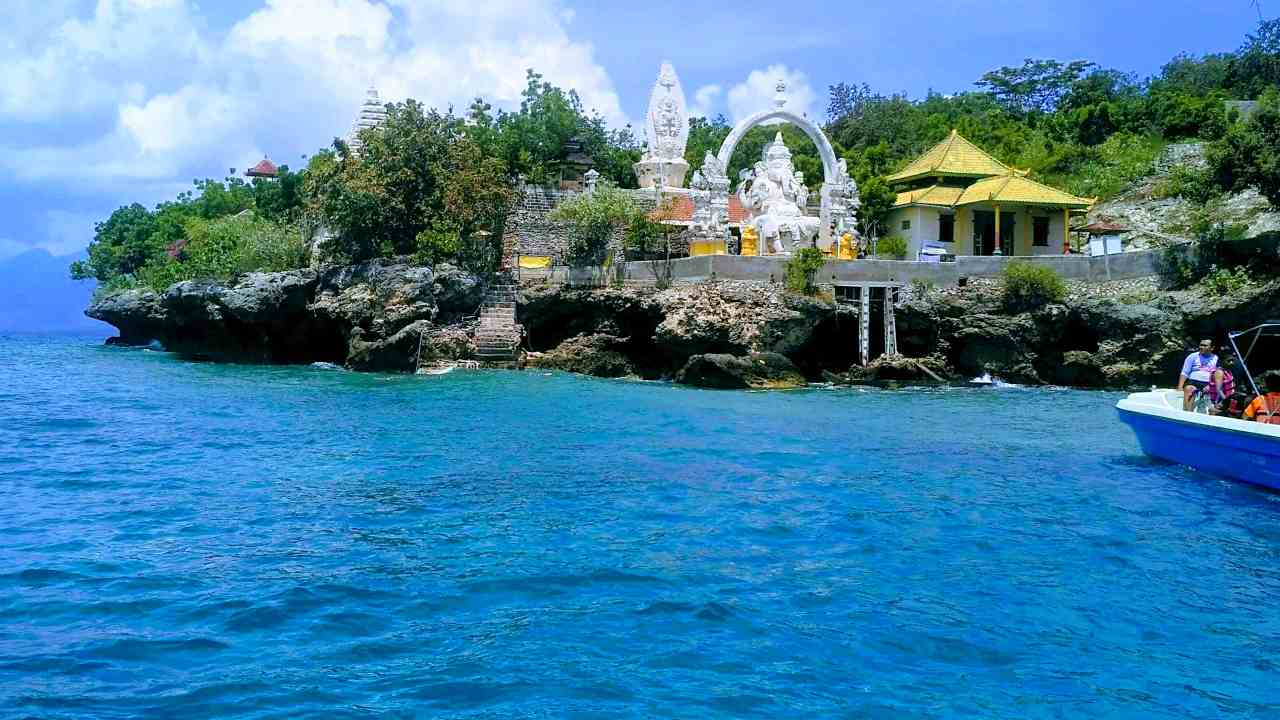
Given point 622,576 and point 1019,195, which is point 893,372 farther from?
point 622,576

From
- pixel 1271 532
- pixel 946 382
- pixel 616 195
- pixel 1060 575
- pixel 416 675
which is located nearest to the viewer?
pixel 416 675

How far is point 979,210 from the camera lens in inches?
1329

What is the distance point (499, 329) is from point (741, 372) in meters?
8.49

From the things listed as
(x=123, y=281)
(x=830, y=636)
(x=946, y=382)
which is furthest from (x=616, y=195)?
(x=123, y=281)

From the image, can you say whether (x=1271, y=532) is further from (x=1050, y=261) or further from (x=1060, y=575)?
(x=1050, y=261)

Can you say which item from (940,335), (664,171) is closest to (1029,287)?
(940,335)

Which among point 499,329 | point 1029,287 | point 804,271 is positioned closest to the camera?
point 1029,287

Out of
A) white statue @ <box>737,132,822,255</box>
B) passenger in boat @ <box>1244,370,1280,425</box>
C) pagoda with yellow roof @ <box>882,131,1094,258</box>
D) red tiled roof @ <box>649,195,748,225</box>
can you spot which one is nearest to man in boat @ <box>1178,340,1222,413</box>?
passenger in boat @ <box>1244,370,1280,425</box>

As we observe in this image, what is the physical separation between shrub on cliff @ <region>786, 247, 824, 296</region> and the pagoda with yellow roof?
6.48 metres

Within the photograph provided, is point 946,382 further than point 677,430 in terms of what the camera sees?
Yes

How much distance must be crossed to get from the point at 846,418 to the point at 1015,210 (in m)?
17.2

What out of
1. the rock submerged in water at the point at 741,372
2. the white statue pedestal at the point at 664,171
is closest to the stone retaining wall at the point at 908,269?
the rock submerged in water at the point at 741,372

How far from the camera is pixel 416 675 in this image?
677 cm

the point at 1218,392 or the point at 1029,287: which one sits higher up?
the point at 1029,287
